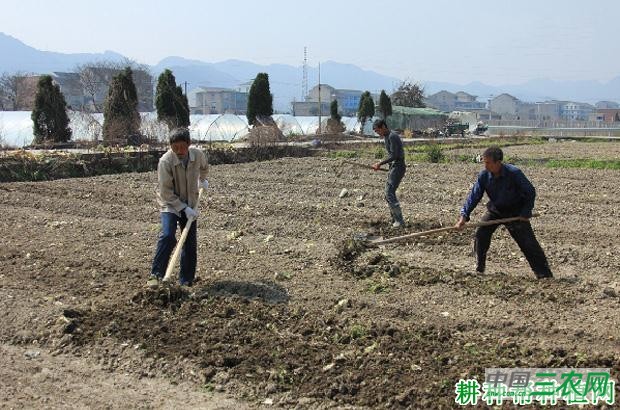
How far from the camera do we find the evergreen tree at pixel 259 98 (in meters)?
35.9

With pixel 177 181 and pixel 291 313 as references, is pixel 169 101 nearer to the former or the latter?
pixel 177 181

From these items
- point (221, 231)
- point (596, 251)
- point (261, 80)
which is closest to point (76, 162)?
point (221, 231)

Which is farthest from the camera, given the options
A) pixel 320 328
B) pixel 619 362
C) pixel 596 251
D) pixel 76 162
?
pixel 76 162

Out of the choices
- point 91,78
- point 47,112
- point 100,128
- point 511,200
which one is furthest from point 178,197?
point 91,78

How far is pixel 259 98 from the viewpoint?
36.1 metres

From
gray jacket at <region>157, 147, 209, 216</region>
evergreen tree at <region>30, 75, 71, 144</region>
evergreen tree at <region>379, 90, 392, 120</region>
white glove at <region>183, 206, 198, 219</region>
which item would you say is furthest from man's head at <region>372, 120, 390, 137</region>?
evergreen tree at <region>379, 90, 392, 120</region>

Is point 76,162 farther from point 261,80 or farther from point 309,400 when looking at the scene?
point 261,80

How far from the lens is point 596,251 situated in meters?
8.35

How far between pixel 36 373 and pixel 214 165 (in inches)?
644

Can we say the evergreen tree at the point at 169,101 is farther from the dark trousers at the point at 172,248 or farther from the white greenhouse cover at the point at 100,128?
the dark trousers at the point at 172,248

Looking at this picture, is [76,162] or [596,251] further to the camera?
[76,162]

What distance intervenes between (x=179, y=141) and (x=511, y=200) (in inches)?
133

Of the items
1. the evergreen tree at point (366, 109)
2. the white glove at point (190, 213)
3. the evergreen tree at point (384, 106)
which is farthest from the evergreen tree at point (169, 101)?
the evergreen tree at point (384, 106)

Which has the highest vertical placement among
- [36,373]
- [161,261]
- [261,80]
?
[261,80]
